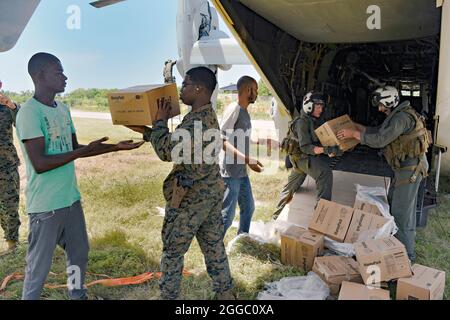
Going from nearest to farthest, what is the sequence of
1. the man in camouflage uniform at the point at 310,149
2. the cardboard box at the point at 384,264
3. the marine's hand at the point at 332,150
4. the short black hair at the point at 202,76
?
the short black hair at the point at 202,76 < the cardboard box at the point at 384,264 < the marine's hand at the point at 332,150 < the man in camouflage uniform at the point at 310,149

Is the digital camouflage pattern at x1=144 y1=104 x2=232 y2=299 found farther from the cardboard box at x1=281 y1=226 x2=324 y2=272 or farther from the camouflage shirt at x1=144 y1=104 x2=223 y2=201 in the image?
the cardboard box at x1=281 y1=226 x2=324 y2=272

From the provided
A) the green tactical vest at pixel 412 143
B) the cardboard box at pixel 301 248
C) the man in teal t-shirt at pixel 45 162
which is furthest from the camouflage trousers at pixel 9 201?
the green tactical vest at pixel 412 143

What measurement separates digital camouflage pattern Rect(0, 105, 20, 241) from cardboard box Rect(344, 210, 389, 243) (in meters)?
3.26

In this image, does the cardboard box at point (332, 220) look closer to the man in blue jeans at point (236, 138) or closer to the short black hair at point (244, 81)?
the man in blue jeans at point (236, 138)

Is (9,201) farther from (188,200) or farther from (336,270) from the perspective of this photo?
(336,270)

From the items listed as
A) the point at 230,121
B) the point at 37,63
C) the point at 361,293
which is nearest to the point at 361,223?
the point at 361,293

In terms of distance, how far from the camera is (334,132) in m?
3.62

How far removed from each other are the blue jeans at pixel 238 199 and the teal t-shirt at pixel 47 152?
1431 millimetres

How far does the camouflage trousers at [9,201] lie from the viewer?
344cm

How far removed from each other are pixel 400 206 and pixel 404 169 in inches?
13.5

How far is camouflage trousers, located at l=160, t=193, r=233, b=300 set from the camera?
→ 234 centimetres

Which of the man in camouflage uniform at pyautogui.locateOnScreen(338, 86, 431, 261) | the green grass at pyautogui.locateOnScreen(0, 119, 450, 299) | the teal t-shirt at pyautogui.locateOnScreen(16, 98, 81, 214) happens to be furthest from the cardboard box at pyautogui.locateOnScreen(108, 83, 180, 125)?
the man in camouflage uniform at pyautogui.locateOnScreen(338, 86, 431, 261)

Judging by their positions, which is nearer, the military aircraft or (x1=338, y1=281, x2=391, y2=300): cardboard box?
(x1=338, y1=281, x2=391, y2=300): cardboard box
